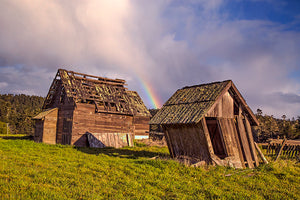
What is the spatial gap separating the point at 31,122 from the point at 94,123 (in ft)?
188

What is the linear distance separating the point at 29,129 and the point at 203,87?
70.1m

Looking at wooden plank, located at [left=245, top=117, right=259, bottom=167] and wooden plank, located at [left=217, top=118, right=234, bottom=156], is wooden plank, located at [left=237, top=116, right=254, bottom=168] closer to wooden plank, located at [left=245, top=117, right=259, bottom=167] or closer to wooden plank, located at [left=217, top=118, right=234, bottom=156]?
wooden plank, located at [left=245, top=117, right=259, bottom=167]

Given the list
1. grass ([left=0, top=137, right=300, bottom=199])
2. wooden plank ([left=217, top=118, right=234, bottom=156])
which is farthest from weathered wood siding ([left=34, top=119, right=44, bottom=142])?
wooden plank ([left=217, top=118, right=234, bottom=156])

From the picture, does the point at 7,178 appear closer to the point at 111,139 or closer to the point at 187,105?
the point at 187,105

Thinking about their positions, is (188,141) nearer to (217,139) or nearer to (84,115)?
(217,139)

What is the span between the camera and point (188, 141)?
14.2m

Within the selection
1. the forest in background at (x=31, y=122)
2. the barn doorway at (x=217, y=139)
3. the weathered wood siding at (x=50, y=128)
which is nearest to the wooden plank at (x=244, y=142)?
the barn doorway at (x=217, y=139)

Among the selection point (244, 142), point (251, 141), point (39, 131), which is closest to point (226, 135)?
point (244, 142)

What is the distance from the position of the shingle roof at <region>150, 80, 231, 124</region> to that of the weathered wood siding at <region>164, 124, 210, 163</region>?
701 millimetres

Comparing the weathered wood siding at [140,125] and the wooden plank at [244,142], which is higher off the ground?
the weathered wood siding at [140,125]

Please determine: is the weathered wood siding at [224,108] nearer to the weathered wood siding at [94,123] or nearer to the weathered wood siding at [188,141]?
the weathered wood siding at [188,141]

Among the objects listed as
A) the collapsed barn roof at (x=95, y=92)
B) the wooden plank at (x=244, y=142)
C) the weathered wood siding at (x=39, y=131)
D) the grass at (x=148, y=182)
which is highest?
the collapsed barn roof at (x=95, y=92)

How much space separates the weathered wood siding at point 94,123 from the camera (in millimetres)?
25234

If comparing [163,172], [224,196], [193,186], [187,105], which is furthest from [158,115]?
[224,196]
